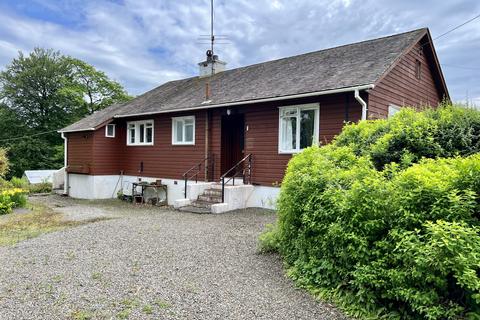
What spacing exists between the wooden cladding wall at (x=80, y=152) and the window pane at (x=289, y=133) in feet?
31.5

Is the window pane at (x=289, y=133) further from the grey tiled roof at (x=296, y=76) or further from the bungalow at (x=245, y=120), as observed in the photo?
the grey tiled roof at (x=296, y=76)

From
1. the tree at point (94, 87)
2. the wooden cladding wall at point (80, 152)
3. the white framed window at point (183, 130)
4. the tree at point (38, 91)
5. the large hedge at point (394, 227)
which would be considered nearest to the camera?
the large hedge at point (394, 227)

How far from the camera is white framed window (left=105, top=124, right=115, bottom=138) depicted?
1598 cm

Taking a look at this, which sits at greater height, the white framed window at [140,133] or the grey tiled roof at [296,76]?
the grey tiled roof at [296,76]

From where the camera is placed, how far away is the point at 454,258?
8.68 feet

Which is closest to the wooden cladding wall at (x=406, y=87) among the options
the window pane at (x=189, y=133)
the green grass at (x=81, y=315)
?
the window pane at (x=189, y=133)

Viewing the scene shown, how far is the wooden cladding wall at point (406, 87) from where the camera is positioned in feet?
31.5

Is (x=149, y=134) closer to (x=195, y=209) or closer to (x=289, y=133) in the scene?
(x=195, y=209)

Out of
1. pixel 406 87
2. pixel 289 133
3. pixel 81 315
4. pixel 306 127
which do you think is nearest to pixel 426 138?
pixel 81 315

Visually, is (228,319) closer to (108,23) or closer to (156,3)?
(156,3)

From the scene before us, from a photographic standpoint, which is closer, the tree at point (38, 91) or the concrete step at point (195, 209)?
the concrete step at point (195, 209)

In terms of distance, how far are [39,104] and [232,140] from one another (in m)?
28.5

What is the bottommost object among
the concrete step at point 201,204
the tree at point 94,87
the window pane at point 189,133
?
the concrete step at point 201,204

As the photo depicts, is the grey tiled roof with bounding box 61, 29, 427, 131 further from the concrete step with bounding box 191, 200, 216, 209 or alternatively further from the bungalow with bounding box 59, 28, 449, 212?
the concrete step with bounding box 191, 200, 216, 209
